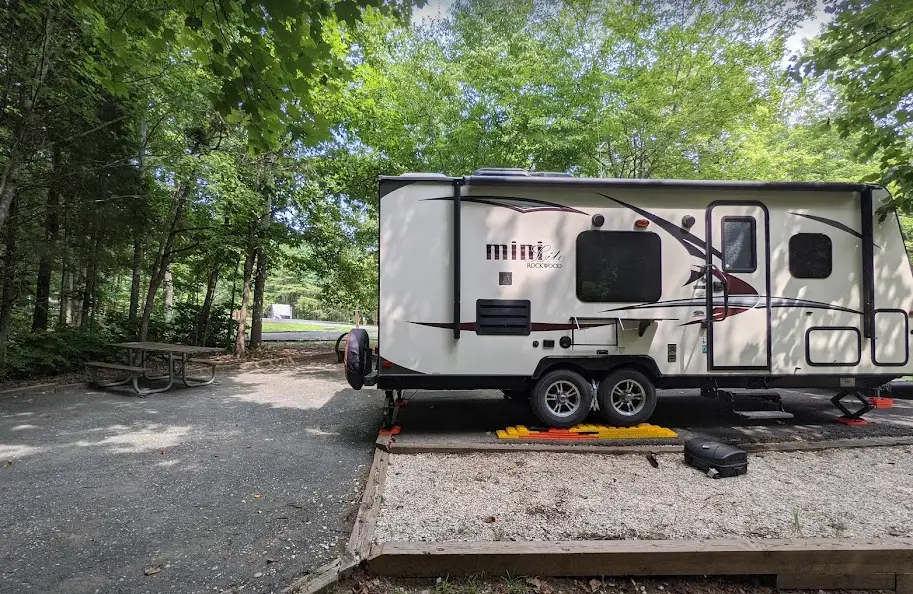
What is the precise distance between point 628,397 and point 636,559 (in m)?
3.04

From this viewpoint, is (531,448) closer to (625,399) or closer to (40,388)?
(625,399)

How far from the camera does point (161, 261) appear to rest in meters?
11.0

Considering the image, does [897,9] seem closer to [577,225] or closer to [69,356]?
[577,225]

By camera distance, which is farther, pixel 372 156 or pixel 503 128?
pixel 372 156

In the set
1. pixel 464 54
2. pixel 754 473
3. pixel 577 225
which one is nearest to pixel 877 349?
pixel 754 473

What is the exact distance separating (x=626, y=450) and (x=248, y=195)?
29.9 feet

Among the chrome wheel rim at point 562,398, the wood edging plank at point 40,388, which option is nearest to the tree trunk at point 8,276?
the wood edging plank at point 40,388

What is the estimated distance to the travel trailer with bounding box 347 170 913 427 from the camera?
16.8 feet

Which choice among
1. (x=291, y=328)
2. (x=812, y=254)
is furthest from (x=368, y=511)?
(x=291, y=328)

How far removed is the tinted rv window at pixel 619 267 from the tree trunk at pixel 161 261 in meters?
9.32

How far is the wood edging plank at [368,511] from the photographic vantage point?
2.61 metres

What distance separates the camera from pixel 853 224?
5305 millimetres

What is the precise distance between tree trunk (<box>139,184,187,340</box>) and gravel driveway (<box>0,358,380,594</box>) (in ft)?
12.9

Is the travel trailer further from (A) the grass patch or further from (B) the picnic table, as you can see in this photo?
(A) the grass patch
